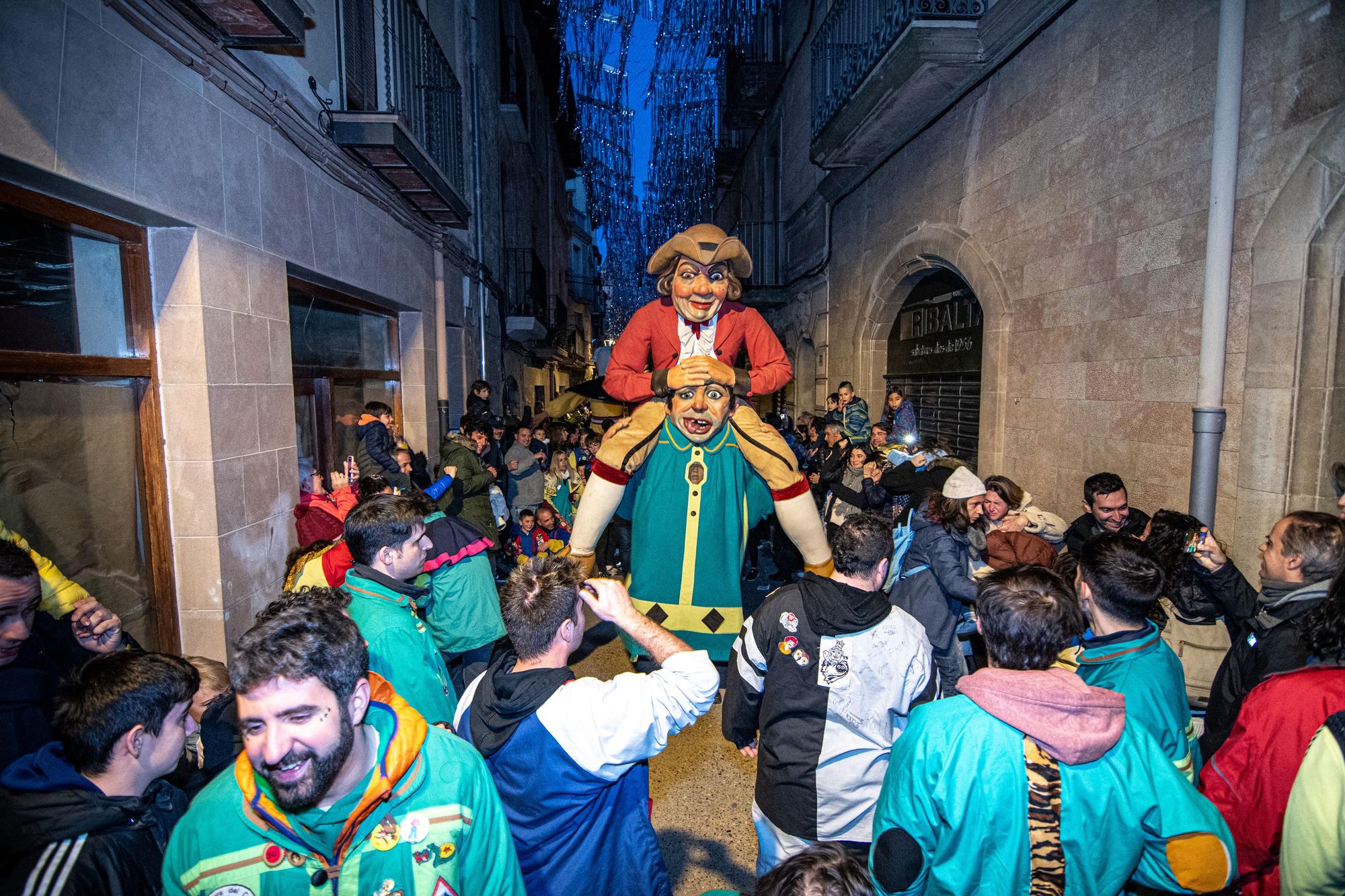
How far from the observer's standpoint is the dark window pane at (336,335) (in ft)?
16.3

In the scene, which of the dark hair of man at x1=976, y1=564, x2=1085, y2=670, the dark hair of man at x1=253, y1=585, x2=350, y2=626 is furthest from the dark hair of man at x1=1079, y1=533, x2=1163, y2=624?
the dark hair of man at x1=253, y1=585, x2=350, y2=626

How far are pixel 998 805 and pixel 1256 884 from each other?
3.09ft

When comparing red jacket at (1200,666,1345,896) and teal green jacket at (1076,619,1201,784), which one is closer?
red jacket at (1200,666,1345,896)

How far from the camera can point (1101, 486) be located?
3.58 metres

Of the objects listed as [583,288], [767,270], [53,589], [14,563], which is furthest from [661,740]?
[583,288]

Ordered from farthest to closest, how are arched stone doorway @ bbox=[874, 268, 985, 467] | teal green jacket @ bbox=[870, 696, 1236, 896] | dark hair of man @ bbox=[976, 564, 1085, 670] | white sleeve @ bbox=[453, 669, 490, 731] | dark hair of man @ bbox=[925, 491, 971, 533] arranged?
arched stone doorway @ bbox=[874, 268, 985, 467] → dark hair of man @ bbox=[925, 491, 971, 533] → white sleeve @ bbox=[453, 669, 490, 731] → dark hair of man @ bbox=[976, 564, 1085, 670] → teal green jacket @ bbox=[870, 696, 1236, 896]

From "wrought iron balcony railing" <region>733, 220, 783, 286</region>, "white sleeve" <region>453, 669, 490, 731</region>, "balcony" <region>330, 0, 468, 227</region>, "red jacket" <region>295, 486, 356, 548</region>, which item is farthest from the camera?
"wrought iron balcony railing" <region>733, 220, 783, 286</region>

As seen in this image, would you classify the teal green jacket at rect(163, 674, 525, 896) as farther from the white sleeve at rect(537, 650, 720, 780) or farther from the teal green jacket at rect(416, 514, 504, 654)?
the teal green jacket at rect(416, 514, 504, 654)

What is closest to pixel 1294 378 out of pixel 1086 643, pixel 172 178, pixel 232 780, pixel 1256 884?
pixel 1086 643

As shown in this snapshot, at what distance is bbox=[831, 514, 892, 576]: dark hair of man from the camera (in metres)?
2.00

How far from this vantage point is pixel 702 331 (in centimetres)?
306

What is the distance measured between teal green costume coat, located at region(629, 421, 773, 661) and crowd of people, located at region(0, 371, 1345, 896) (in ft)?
1.72

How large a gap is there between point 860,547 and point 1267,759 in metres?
1.15

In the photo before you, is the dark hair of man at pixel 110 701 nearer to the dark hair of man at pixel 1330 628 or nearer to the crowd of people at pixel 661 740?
the crowd of people at pixel 661 740
